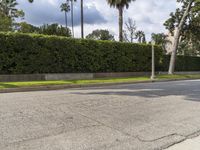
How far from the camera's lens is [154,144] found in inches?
241

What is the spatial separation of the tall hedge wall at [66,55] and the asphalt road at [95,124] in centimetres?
1090

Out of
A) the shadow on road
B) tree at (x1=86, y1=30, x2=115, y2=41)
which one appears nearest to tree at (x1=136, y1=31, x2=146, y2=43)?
tree at (x1=86, y1=30, x2=115, y2=41)

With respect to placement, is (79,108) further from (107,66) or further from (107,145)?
(107,66)

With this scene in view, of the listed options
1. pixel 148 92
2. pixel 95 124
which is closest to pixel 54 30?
pixel 148 92

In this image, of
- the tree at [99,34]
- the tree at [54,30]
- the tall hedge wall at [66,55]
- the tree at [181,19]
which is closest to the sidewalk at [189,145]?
the tall hedge wall at [66,55]

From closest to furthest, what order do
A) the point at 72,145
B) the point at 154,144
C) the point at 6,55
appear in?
the point at 72,145
the point at 154,144
the point at 6,55

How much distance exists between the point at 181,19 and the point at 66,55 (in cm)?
1684

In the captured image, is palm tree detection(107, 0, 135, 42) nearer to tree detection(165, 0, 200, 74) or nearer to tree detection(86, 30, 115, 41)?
tree detection(165, 0, 200, 74)

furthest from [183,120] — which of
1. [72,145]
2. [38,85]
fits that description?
[38,85]

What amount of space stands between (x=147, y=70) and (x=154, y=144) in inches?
963

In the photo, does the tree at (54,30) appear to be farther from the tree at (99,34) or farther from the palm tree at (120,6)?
the tree at (99,34)

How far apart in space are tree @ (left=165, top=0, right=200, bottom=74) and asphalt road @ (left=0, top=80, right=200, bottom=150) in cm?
2236

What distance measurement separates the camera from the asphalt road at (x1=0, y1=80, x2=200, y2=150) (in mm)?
5934

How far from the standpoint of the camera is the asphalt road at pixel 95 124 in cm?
593
